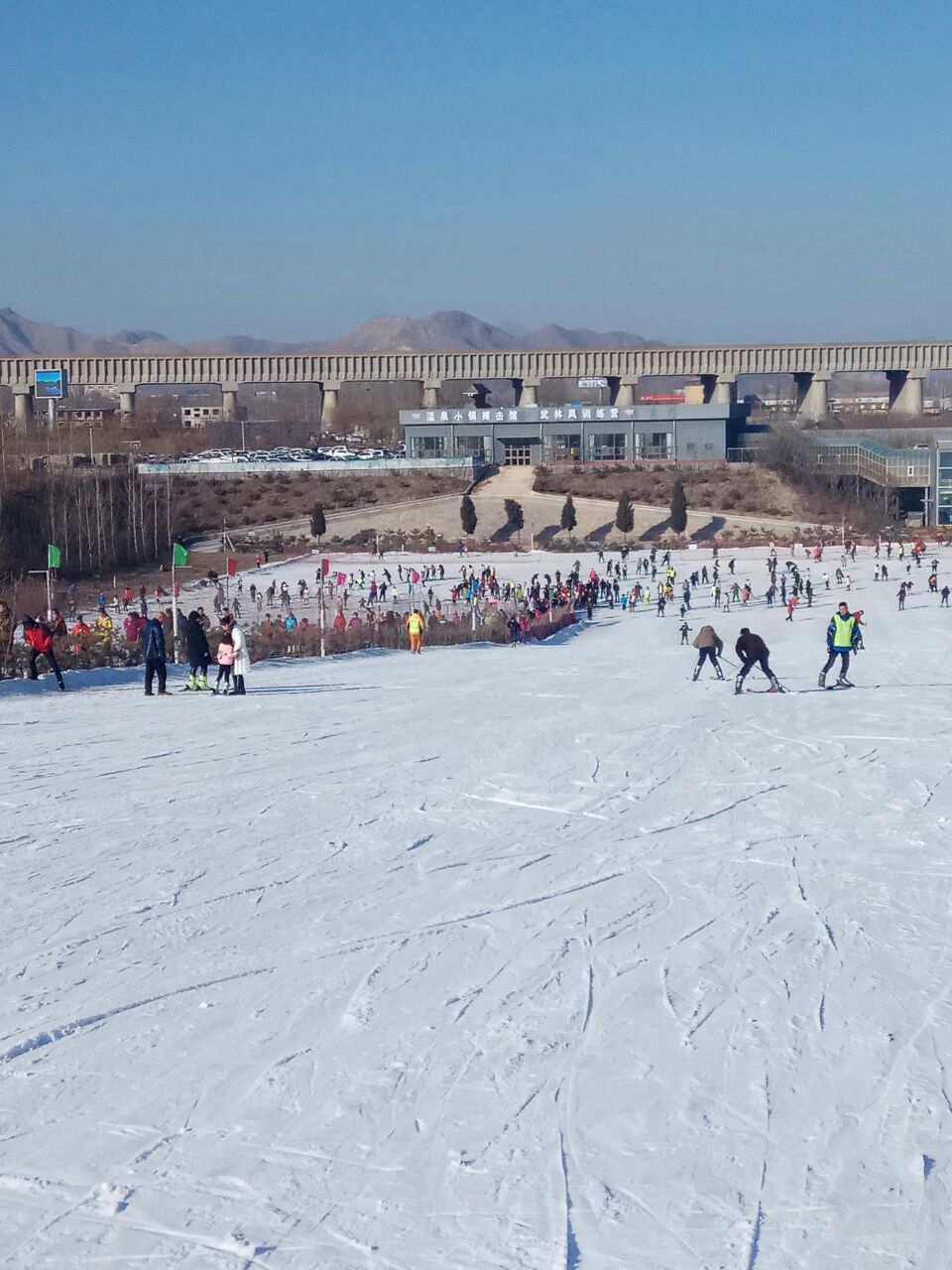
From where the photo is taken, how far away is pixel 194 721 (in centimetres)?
1535

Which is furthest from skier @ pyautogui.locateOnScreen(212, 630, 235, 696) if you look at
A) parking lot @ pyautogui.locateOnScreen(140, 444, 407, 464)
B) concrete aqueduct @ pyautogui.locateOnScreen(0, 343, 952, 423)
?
concrete aqueduct @ pyautogui.locateOnScreen(0, 343, 952, 423)

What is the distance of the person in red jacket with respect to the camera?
1777 cm

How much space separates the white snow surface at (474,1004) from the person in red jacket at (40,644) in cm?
407

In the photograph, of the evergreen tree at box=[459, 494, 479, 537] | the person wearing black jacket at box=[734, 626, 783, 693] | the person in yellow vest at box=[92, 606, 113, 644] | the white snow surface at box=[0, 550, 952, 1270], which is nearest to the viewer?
the white snow surface at box=[0, 550, 952, 1270]

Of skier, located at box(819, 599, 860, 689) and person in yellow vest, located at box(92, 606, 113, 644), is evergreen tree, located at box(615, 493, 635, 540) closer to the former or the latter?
person in yellow vest, located at box(92, 606, 113, 644)

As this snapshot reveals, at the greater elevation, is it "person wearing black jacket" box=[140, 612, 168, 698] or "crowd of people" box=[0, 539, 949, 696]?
"person wearing black jacket" box=[140, 612, 168, 698]

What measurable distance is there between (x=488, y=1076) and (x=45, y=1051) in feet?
6.47

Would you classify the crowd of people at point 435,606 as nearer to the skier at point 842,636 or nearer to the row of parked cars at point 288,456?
the skier at point 842,636

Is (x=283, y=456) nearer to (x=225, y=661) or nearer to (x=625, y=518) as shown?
(x=625, y=518)

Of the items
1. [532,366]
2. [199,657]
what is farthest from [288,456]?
[199,657]

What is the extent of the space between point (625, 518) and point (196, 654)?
145 feet

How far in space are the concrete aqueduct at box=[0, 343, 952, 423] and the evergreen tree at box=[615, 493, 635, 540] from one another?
34.0 metres

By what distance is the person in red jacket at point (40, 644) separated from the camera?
58.3 ft

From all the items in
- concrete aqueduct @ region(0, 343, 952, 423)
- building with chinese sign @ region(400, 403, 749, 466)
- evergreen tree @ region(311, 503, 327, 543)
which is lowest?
evergreen tree @ region(311, 503, 327, 543)
